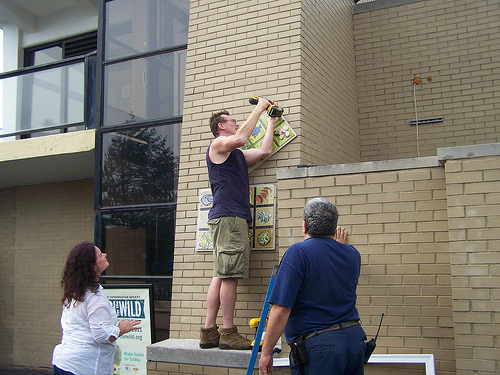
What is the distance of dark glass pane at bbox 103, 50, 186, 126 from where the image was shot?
6.50 meters

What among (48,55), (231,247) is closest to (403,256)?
(231,247)

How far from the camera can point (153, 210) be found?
648 centimetres

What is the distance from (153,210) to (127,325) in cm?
258

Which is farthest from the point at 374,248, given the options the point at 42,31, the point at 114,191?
the point at 42,31

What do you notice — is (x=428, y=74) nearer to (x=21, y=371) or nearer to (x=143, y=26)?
(x=143, y=26)

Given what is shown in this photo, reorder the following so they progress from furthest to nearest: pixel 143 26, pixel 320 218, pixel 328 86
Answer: pixel 143 26 < pixel 328 86 < pixel 320 218

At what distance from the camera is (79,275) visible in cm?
393

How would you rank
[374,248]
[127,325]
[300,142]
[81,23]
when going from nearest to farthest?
[127,325], [374,248], [300,142], [81,23]

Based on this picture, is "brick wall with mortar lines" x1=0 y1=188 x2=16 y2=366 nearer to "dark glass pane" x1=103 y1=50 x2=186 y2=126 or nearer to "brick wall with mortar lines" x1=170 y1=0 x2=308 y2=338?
"dark glass pane" x1=103 y1=50 x2=186 y2=126

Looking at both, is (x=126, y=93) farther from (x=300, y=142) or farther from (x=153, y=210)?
(x=300, y=142)

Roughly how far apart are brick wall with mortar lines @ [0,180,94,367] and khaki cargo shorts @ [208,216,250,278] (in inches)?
193

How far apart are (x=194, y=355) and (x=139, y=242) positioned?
2.17 m

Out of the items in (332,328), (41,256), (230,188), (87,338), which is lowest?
(87,338)

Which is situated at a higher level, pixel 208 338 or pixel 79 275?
pixel 79 275
